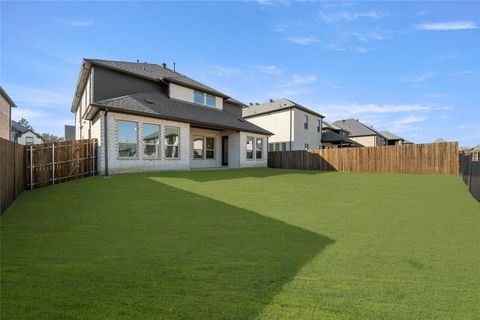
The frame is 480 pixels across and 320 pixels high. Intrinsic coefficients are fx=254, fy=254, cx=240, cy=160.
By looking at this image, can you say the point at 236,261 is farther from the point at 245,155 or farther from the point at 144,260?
the point at 245,155

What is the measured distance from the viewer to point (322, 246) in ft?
14.0

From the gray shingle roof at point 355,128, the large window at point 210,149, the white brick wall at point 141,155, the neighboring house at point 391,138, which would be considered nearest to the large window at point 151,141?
the white brick wall at point 141,155

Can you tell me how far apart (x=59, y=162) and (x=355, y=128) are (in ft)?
152

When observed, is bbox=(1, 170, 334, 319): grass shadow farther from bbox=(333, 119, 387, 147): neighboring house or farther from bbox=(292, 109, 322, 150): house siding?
bbox=(333, 119, 387, 147): neighboring house

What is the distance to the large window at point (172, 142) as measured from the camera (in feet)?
51.7

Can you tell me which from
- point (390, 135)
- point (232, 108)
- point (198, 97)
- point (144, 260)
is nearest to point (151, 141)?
point (198, 97)

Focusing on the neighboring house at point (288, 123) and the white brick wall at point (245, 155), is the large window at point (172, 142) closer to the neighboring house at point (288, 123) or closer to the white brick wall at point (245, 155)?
the white brick wall at point (245, 155)

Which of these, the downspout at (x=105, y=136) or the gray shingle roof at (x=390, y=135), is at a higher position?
the gray shingle roof at (x=390, y=135)

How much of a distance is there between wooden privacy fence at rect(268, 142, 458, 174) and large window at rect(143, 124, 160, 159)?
516 inches

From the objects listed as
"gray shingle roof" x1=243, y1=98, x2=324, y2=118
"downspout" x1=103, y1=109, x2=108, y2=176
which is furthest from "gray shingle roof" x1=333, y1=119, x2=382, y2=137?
"downspout" x1=103, y1=109, x2=108, y2=176

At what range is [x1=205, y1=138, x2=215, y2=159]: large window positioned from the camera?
2084 centimetres

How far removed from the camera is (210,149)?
21078 millimetres

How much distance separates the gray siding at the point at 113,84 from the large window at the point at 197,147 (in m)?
4.97

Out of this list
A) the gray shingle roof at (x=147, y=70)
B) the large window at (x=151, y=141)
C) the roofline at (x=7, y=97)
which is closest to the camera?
the large window at (x=151, y=141)
